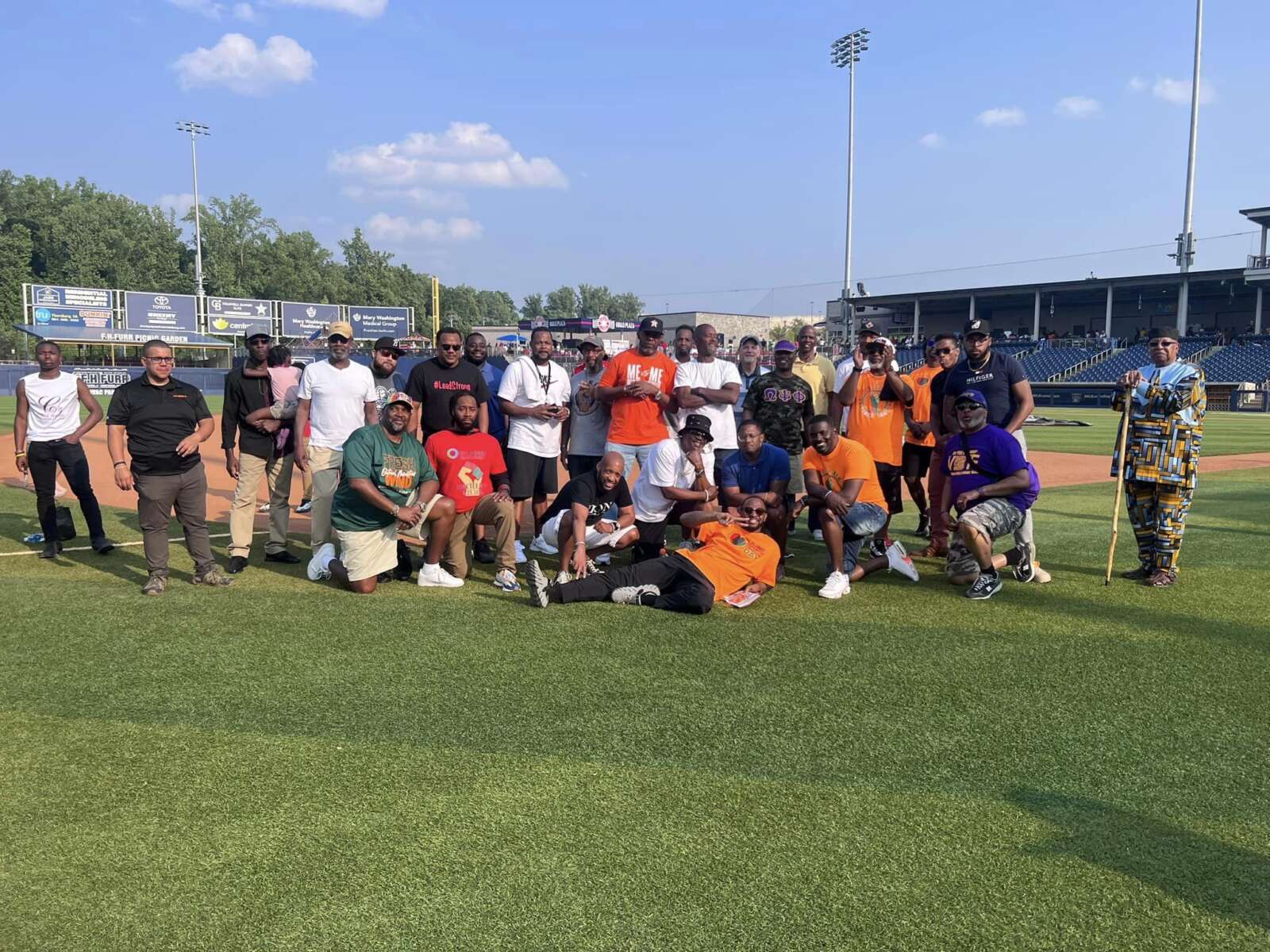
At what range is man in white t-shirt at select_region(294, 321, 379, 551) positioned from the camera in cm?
725

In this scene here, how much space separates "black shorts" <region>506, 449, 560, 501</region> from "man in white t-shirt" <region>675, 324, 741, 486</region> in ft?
4.23

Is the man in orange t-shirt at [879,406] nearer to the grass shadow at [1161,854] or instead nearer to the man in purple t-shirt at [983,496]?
the man in purple t-shirt at [983,496]

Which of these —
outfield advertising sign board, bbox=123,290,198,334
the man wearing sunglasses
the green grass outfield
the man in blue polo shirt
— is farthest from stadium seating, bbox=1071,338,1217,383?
outfield advertising sign board, bbox=123,290,198,334

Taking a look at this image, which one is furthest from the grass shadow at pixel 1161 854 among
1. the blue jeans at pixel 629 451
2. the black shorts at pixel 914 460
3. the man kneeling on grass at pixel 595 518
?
the black shorts at pixel 914 460

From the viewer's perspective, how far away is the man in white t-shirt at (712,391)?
7.62m

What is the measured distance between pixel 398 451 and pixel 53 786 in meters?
3.56

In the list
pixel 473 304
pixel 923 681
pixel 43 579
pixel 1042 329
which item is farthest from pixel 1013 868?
pixel 473 304

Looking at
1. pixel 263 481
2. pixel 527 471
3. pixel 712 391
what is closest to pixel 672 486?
pixel 712 391

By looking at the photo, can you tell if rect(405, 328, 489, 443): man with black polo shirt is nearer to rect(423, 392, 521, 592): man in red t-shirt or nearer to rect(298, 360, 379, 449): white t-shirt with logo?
rect(423, 392, 521, 592): man in red t-shirt

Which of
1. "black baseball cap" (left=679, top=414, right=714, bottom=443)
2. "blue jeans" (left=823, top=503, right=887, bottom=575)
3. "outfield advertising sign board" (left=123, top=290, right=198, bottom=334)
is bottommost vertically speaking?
"blue jeans" (left=823, top=503, right=887, bottom=575)

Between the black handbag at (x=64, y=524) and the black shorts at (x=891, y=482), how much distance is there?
725 centimetres

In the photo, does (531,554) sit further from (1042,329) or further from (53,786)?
(1042,329)

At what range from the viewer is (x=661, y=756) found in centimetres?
376

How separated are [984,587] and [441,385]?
4610 mm
